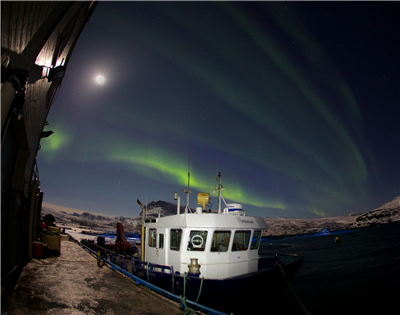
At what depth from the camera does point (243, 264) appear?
410 inches

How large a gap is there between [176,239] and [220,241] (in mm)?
2053

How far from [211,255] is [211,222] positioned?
1.46m

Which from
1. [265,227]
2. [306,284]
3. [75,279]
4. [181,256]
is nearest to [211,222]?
[181,256]

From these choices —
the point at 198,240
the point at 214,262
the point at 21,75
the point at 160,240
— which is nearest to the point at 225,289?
the point at 214,262

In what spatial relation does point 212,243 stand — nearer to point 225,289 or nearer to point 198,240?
point 198,240

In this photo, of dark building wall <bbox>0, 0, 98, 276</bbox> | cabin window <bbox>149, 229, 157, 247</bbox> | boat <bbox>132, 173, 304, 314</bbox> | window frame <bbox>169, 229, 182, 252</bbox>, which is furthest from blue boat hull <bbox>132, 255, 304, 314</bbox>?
dark building wall <bbox>0, 0, 98, 276</bbox>

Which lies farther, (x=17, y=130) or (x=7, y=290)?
(x=17, y=130)

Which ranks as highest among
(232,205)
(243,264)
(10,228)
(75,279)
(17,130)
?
(17,130)

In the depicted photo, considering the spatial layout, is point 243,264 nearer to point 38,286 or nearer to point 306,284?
point 38,286

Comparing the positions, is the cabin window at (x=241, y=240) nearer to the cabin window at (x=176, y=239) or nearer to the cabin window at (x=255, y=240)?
the cabin window at (x=255, y=240)

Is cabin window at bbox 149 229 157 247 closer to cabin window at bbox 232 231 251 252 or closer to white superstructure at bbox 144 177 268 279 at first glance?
white superstructure at bbox 144 177 268 279

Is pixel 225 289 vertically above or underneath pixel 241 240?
underneath

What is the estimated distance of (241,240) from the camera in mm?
10461

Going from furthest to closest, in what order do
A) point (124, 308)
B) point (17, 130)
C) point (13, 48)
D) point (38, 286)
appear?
point (17, 130)
point (38, 286)
point (124, 308)
point (13, 48)
